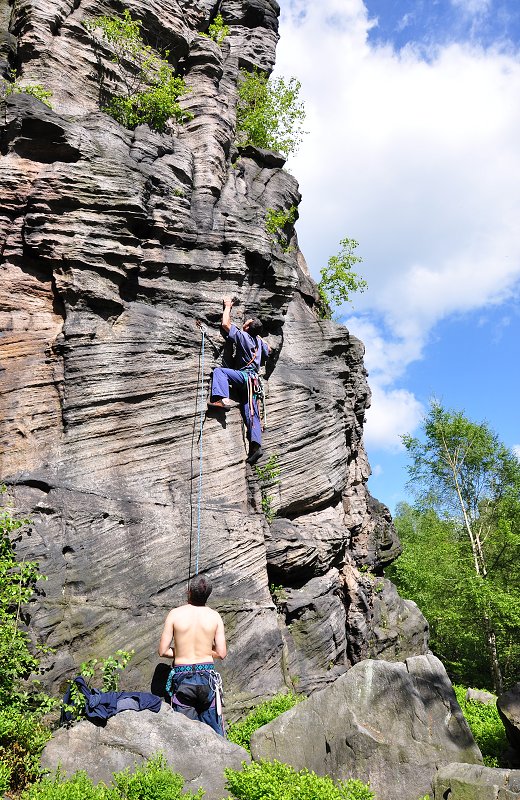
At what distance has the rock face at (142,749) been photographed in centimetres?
595

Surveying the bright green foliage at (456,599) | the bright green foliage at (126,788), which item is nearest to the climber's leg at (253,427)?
the bright green foliage at (126,788)

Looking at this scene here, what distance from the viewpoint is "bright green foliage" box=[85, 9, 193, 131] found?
40.3ft

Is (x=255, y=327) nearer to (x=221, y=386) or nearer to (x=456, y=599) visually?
(x=221, y=386)

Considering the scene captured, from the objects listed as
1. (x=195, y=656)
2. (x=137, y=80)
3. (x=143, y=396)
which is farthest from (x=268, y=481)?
(x=137, y=80)

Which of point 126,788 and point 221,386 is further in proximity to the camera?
point 221,386

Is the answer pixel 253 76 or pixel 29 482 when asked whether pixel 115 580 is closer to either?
pixel 29 482

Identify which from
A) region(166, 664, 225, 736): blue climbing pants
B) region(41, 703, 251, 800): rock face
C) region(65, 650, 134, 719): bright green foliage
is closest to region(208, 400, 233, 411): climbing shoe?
region(65, 650, 134, 719): bright green foliage

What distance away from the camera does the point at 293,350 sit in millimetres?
14297

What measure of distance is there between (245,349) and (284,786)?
7.30 m

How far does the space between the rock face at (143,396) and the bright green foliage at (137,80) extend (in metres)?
0.38

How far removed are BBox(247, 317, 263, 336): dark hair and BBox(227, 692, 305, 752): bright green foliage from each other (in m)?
6.41

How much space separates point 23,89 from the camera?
1084 cm

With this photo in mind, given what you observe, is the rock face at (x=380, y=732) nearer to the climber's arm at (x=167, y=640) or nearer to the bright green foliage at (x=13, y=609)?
the climber's arm at (x=167, y=640)

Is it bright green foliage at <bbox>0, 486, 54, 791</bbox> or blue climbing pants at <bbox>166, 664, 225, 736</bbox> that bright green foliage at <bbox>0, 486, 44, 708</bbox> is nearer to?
bright green foliage at <bbox>0, 486, 54, 791</bbox>
